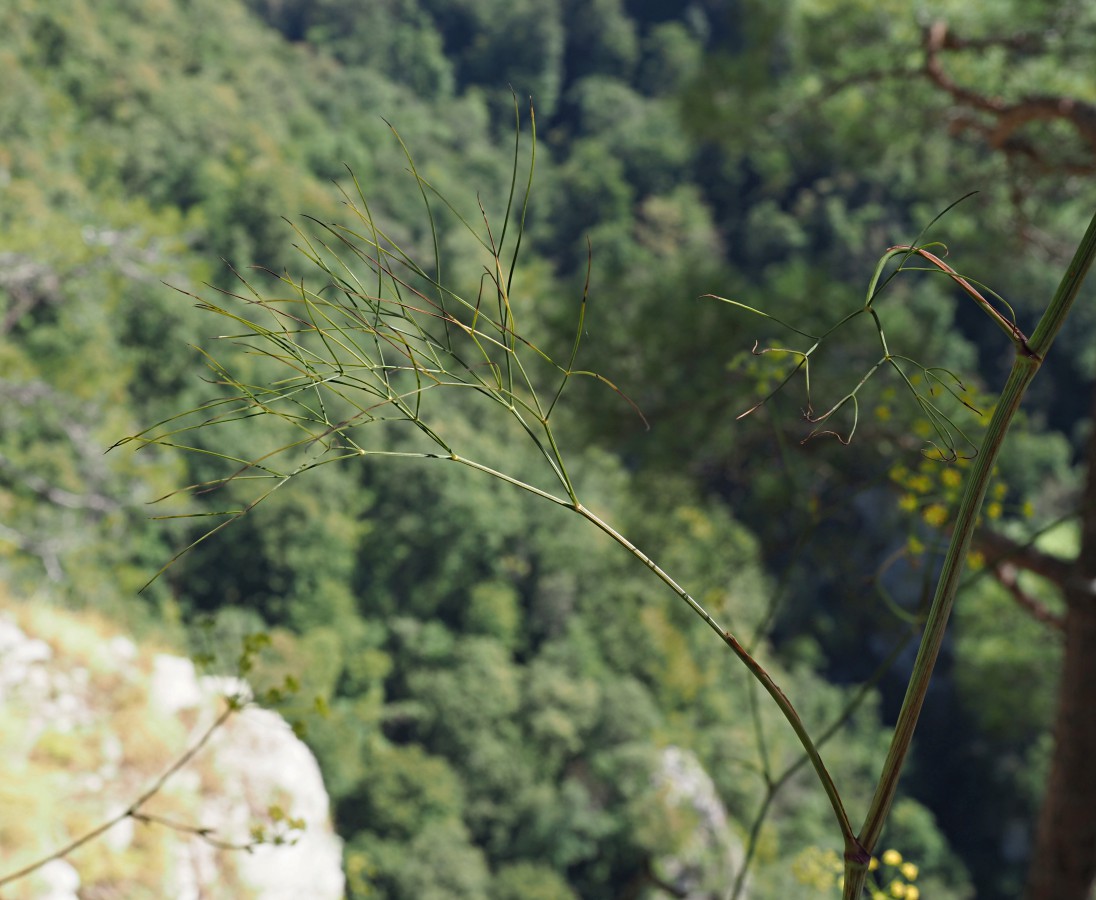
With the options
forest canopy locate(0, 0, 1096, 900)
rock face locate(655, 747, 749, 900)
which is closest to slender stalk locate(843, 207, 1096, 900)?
forest canopy locate(0, 0, 1096, 900)

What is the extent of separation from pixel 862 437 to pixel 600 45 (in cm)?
3479

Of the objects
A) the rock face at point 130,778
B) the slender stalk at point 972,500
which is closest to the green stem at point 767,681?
the slender stalk at point 972,500

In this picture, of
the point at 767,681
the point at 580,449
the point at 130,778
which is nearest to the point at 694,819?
the point at 580,449

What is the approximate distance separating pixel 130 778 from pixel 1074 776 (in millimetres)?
2124

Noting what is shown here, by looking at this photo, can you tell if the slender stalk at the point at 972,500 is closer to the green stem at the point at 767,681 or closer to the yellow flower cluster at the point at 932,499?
the green stem at the point at 767,681

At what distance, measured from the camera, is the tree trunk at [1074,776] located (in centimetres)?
187

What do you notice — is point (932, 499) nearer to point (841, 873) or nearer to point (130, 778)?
point (841, 873)

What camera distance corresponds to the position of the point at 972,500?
1.15ft

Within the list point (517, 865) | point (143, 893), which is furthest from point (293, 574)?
point (143, 893)

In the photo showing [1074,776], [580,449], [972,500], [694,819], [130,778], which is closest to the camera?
[972,500]

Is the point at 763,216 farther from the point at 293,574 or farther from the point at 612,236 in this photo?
the point at 293,574

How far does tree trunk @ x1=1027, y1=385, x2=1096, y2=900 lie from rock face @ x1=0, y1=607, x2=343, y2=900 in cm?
158

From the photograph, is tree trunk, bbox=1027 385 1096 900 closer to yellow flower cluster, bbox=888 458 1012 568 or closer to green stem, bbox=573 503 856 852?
yellow flower cluster, bbox=888 458 1012 568

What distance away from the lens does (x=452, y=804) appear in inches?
617
